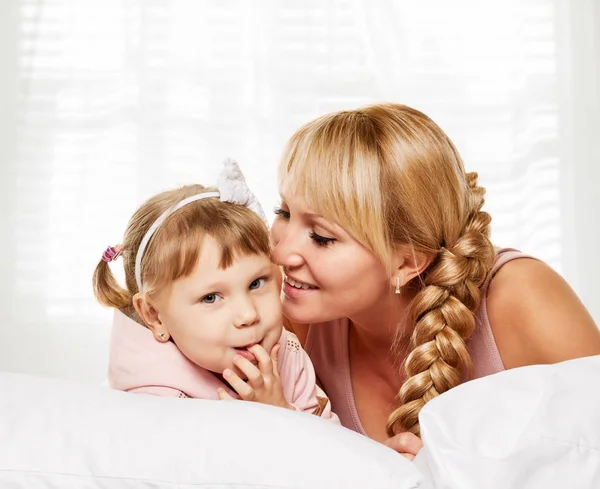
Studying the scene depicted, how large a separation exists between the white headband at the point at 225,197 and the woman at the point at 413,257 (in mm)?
95

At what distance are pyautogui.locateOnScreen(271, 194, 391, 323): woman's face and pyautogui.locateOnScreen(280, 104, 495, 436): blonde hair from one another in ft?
0.09

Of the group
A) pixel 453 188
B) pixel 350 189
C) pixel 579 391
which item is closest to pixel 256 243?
pixel 350 189

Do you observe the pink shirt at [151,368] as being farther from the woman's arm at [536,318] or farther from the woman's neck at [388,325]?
the woman's arm at [536,318]

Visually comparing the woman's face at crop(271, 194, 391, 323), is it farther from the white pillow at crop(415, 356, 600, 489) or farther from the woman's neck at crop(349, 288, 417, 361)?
the white pillow at crop(415, 356, 600, 489)

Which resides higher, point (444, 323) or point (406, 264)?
point (406, 264)

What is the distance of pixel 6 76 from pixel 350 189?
7.64 feet

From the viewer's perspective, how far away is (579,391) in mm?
939

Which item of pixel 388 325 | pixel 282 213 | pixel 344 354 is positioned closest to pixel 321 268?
pixel 282 213

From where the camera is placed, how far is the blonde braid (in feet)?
5.11

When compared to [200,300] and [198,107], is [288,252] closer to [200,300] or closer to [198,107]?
[200,300]

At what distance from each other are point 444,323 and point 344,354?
36 cm

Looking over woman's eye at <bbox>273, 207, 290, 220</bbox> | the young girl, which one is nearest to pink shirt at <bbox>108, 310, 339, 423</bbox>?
the young girl

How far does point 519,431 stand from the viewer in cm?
90

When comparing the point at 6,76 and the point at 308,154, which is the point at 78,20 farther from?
the point at 308,154
